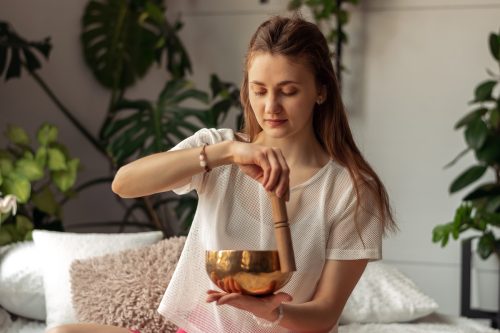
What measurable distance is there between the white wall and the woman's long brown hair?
2063mm

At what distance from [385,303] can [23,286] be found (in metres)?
1.11

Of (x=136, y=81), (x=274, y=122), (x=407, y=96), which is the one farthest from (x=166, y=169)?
(x=136, y=81)

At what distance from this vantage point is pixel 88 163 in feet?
12.9

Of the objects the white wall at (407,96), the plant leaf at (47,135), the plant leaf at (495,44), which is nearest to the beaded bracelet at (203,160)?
the plant leaf at (47,135)

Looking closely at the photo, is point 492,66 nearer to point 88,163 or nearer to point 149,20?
point 149,20

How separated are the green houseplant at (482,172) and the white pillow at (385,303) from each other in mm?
495

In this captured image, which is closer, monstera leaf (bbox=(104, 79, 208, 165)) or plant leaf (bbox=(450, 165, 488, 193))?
plant leaf (bbox=(450, 165, 488, 193))

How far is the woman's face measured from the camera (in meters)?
1.59

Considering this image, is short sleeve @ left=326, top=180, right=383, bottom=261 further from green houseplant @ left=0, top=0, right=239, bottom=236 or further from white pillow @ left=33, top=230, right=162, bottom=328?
green houseplant @ left=0, top=0, right=239, bottom=236

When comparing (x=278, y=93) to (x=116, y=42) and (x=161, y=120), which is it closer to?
(x=161, y=120)

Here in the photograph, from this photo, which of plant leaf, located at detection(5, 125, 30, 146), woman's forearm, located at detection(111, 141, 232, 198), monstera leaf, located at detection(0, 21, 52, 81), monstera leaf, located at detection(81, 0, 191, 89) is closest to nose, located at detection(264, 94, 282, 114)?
woman's forearm, located at detection(111, 141, 232, 198)

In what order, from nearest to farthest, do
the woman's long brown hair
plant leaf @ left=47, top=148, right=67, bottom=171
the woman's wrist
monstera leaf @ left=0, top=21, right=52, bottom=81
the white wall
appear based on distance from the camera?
the woman's wrist → the woman's long brown hair → plant leaf @ left=47, top=148, right=67, bottom=171 → monstera leaf @ left=0, top=21, right=52, bottom=81 → the white wall

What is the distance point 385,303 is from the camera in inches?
112

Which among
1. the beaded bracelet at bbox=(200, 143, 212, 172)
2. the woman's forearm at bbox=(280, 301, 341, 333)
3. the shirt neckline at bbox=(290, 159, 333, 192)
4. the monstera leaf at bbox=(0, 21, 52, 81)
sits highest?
the monstera leaf at bbox=(0, 21, 52, 81)
